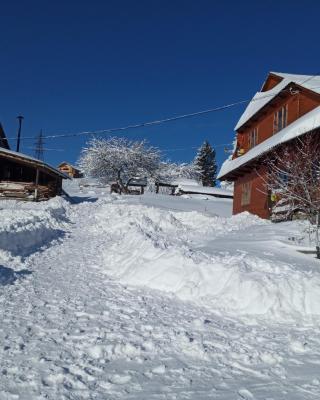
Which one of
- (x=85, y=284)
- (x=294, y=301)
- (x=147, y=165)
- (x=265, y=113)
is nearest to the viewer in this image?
(x=294, y=301)

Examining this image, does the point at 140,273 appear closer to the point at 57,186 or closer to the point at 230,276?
the point at 230,276

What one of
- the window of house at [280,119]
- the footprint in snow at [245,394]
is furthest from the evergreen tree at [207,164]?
the footprint in snow at [245,394]

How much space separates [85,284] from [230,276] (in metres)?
2.56

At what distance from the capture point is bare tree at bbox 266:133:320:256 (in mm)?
12539

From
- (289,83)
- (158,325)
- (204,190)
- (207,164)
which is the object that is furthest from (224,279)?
(207,164)

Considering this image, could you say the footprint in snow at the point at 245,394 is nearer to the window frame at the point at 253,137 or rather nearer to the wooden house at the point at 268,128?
the wooden house at the point at 268,128

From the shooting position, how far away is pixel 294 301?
666 centimetres

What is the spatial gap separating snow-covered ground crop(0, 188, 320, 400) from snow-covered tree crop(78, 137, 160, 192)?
51.2 metres

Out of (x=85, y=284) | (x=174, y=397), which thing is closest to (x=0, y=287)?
(x=85, y=284)

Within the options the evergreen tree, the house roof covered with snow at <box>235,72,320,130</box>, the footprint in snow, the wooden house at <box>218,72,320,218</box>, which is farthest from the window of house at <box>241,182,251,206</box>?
the evergreen tree

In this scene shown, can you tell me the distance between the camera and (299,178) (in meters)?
12.7

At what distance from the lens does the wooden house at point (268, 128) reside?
1834cm

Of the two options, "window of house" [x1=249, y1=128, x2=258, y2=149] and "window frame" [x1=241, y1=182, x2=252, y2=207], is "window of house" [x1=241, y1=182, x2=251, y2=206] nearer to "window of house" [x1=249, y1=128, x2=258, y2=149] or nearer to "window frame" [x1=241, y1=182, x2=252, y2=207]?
"window frame" [x1=241, y1=182, x2=252, y2=207]

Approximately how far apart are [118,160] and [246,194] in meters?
37.9
